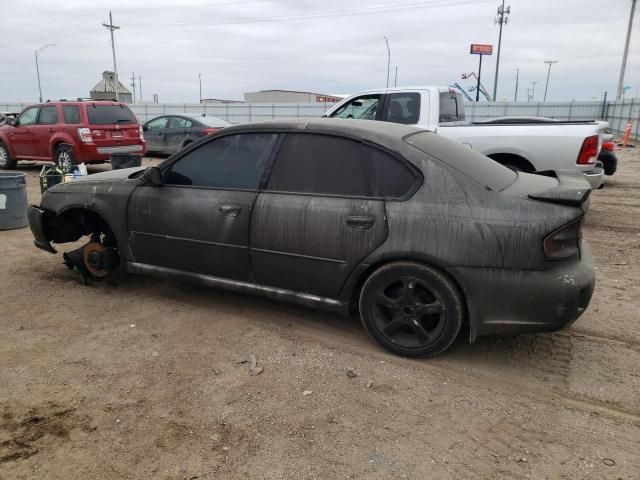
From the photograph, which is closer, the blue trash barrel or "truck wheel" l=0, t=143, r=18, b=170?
the blue trash barrel

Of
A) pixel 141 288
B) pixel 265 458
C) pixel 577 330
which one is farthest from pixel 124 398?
pixel 577 330

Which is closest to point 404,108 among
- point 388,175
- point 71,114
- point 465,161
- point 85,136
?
point 465,161

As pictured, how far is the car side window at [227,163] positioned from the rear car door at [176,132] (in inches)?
453

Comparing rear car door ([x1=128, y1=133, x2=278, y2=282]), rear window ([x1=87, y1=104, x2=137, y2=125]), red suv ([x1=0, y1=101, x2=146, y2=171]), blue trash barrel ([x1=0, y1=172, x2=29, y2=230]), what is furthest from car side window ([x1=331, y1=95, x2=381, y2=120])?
rear window ([x1=87, y1=104, x2=137, y2=125])

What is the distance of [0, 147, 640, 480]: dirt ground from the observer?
2479 millimetres

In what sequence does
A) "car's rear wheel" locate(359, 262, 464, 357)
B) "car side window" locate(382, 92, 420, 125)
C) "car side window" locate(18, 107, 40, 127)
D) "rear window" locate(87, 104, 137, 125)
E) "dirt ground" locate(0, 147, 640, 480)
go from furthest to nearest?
"car side window" locate(18, 107, 40, 127)
"rear window" locate(87, 104, 137, 125)
"car side window" locate(382, 92, 420, 125)
"car's rear wheel" locate(359, 262, 464, 357)
"dirt ground" locate(0, 147, 640, 480)

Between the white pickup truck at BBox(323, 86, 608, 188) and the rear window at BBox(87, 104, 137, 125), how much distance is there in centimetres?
621

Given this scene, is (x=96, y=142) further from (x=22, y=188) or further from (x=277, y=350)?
(x=277, y=350)

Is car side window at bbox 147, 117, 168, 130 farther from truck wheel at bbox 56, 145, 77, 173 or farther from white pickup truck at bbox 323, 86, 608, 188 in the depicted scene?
white pickup truck at bbox 323, 86, 608, 188

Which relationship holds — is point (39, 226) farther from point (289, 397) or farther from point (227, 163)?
point (289, 397)

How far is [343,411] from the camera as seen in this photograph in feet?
9.46

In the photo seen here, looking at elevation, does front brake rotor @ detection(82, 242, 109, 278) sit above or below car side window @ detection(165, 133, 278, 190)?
below

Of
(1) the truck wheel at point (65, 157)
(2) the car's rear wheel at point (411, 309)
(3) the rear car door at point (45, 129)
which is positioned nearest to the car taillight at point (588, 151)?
(2) the car's rear wheel at point (411, 309)

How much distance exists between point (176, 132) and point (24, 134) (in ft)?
13.7
